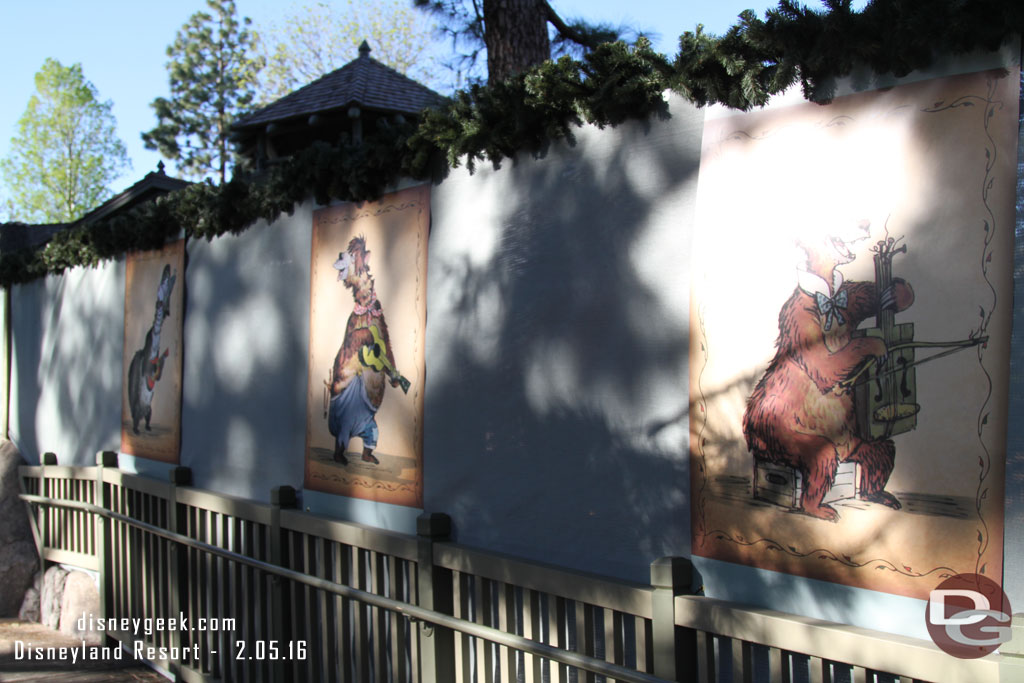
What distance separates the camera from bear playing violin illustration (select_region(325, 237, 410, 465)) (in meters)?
4.56

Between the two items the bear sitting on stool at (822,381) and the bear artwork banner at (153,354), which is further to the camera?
the bear artwork banner at (153,354)

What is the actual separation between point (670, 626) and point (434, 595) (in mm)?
1341

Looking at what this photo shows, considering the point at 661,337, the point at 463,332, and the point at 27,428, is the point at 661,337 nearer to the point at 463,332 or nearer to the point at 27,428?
the point at 463,332

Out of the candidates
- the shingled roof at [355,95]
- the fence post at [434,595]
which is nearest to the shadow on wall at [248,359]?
the fence post at [434,595]

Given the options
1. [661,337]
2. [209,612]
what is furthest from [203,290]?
[661,337]

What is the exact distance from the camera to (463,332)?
4.09 meters

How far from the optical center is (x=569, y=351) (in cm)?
357

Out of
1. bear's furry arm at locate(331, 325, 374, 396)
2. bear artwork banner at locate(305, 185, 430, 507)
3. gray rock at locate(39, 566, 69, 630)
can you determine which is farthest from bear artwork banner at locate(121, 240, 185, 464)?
bear's furry arm at locate(331, 325, 374, 396)

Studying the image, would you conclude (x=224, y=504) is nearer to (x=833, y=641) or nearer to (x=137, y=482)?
(x=137, y=482)

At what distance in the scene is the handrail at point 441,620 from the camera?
2.90m

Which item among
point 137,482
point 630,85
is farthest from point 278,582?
point 630,85

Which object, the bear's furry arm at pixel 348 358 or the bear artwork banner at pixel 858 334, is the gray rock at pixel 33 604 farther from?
the bear artwork banner at pixel 858 334

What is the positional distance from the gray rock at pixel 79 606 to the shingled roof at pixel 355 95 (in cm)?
1002

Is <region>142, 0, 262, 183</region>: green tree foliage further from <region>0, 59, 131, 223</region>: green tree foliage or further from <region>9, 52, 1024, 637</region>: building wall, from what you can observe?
<region>9, 52, 1024, 637</region>: building wall
